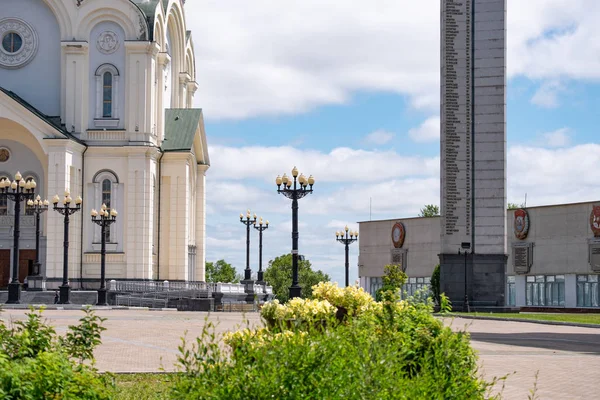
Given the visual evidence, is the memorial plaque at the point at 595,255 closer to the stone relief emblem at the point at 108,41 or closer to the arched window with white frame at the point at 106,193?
the arched window with white frame at the point at 106,193

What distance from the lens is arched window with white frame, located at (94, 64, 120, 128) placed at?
6038 centimetres

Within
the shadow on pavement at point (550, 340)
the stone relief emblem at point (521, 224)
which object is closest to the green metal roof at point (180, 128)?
the stone relief emblem at point (521, 224)

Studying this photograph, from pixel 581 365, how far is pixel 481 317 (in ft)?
71.0

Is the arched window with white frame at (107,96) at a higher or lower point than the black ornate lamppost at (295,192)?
higher

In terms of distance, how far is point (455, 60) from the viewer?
47812mm

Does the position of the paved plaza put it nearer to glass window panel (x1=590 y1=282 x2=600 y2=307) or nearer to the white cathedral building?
the white cathedral building

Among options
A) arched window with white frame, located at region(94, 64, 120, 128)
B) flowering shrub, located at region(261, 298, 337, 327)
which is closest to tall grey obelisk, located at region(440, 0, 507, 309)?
arched window with white frame, located at region(94, 64, 120, 128)

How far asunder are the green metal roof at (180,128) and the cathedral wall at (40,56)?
299 inches

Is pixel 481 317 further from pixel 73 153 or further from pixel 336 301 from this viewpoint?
pixel 73 153

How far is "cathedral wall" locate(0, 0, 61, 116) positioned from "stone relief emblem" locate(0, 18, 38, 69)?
0.13 meters

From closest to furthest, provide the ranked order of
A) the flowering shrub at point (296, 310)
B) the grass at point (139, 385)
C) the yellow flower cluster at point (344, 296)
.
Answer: the grass at point (139, 385), the flowering shrub at point (296, 310), the yellow flower cluster at point (344, 296)

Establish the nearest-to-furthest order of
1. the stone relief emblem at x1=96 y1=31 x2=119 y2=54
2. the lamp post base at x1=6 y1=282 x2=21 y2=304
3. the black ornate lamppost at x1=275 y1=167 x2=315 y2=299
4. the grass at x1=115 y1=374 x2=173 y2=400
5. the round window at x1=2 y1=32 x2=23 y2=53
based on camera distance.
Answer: the grass at x1=115 y1=374 x2=173 y2=400 → the black ornate lamppost at x1=275 y1=167 x2=315 y2=299 → the lamp post base at x1=6 y1=282 x2=21 y2=304 → the stone relief emblem at x1=96 y1=31 x2=119 y2=54 → the round window at x1=2 y1=32 x2=23 y2=53

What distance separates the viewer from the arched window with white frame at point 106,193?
60.0m

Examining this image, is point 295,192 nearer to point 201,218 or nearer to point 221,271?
point 201,218
